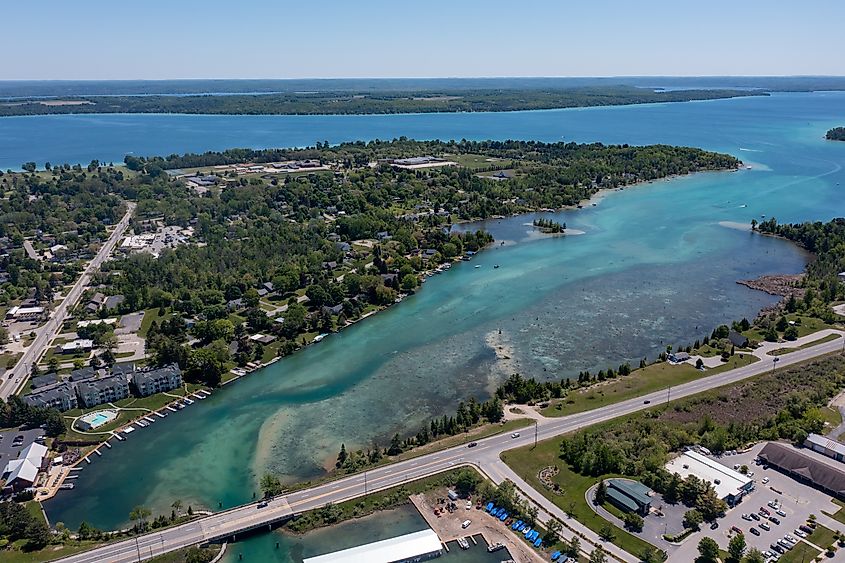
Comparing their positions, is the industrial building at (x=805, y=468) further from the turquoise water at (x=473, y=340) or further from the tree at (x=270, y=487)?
the tree at (x=270, y=487)

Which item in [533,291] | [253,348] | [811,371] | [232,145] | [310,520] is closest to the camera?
[310,520]

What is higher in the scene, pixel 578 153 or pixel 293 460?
pixel 578 153

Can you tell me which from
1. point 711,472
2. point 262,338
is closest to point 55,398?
point 262,338

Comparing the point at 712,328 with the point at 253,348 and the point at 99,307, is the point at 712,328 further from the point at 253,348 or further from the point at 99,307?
the point at 99,307

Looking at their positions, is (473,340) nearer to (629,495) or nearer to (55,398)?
(629,495)

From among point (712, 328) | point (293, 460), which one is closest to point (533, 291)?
point (712, 328)

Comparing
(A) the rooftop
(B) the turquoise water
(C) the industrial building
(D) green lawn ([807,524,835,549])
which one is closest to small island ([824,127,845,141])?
(B) the turquoise water
